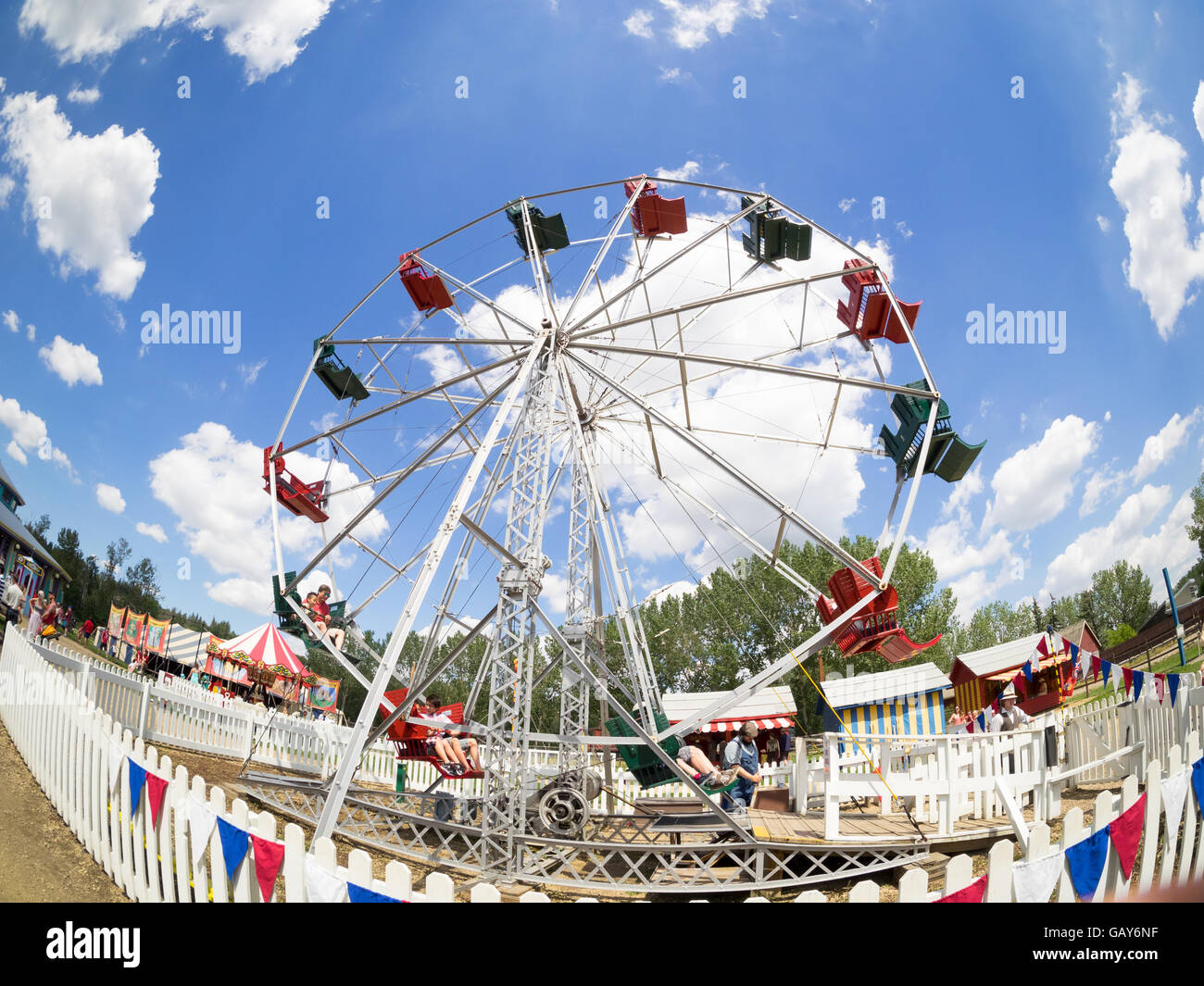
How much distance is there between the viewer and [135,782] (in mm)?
4988

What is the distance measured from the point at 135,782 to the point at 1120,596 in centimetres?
7280

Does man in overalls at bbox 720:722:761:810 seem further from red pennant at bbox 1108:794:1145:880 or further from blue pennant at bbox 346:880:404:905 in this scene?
blue pennant at bbox 346:880:404:905

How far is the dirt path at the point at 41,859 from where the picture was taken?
5.18 metres

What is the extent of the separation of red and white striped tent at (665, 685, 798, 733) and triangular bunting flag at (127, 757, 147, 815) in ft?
49.4

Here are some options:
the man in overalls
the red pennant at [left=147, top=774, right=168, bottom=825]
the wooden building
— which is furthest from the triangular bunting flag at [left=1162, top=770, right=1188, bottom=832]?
the wooden building

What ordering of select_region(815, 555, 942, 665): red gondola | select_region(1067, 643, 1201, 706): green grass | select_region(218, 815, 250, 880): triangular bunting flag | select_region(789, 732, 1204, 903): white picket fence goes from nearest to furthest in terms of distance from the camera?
select_region(789, 732, 1204, 903): white picket fence < select_region(218, 815, 250, 880): triangular bunting flag < select_region(815, 555, 942, 665): red gondola < select_region(1067, 643, 1201, 706): green grass

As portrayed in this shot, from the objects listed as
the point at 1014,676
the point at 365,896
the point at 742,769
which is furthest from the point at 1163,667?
the point at 365,896

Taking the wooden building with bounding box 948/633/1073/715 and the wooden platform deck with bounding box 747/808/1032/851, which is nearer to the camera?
the wooden platform deck with bounding box 747/808/1032/851

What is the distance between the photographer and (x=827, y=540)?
10148mm

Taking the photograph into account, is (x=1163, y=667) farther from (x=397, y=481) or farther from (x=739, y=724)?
(x=397, y=481)

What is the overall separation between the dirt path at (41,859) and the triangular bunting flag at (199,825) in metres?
1.44

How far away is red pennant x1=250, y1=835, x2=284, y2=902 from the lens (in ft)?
11.9
